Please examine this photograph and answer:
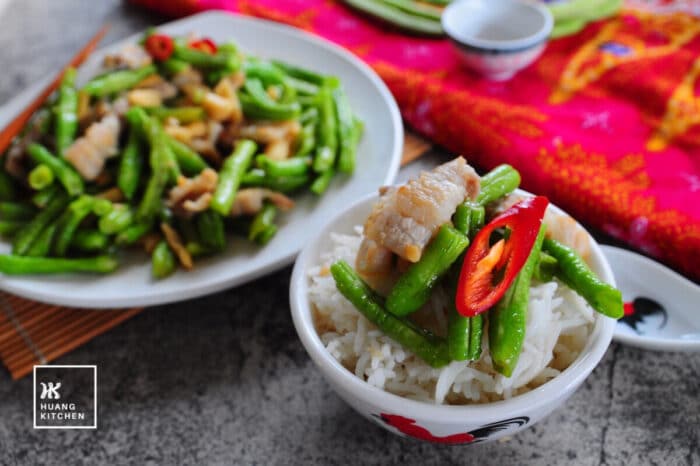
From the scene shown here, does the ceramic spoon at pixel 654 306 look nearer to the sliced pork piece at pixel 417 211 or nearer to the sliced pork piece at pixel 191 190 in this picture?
the sliced pork piece at pixel 417 211

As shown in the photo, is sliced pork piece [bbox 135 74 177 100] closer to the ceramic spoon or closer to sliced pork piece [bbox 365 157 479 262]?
sliced pork piece [bbox 365 157 479 262]

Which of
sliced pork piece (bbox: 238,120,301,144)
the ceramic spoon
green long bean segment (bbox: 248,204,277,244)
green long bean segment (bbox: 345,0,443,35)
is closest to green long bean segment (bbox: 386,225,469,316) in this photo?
the ceramic spoon

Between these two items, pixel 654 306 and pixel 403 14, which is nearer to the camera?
pixel 654 306

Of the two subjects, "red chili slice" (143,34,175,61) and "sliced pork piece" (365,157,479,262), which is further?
"red chili slice" (143,34,175,61)

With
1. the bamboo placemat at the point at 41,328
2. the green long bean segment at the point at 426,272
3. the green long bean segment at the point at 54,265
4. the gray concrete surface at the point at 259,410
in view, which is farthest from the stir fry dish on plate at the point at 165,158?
the green long bean segment at the point at 426,272

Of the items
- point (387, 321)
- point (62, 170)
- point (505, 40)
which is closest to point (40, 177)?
point (62, 170)

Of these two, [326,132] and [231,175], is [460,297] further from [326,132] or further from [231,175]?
[326,132]
